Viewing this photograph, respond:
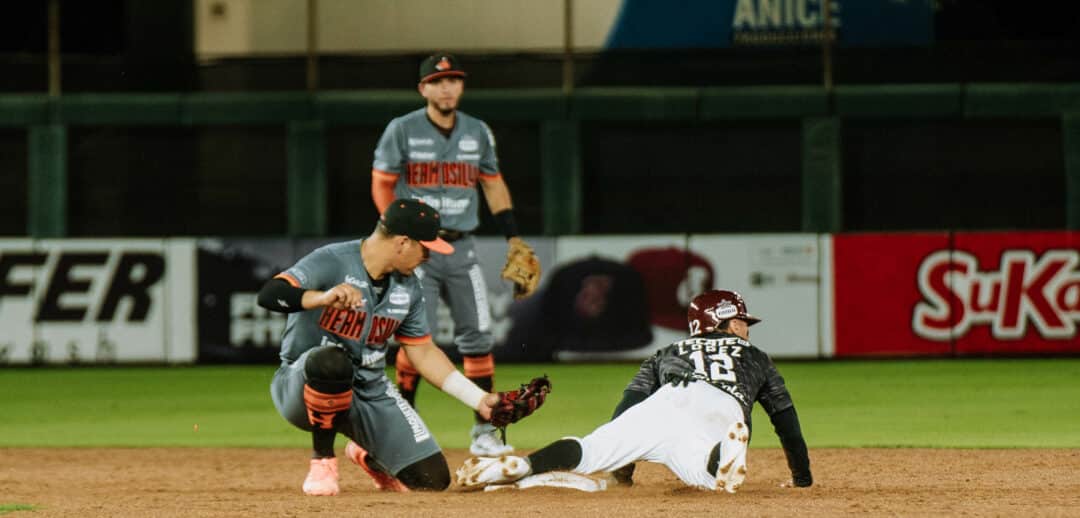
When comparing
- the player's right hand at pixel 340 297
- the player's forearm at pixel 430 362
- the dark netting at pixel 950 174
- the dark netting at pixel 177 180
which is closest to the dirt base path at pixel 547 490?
the player's forearm at pixel 430 362

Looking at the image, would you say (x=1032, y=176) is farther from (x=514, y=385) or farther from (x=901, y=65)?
(x=514, y=385)

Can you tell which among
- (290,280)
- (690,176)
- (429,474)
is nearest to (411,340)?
(429,474)

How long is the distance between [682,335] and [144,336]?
531cm

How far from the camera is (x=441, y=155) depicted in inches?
373

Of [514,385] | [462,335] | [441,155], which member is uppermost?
[441,155]

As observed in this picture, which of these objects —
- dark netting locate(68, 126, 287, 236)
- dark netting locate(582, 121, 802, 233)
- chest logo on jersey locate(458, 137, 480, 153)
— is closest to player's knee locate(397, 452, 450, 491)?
chest logo on jersey locate(458, 137, 480, 153)

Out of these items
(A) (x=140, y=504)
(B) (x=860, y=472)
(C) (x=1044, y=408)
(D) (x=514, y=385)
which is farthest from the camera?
(D) (x=514, y=385)

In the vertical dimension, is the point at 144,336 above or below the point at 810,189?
below

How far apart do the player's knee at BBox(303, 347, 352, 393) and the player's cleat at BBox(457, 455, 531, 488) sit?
2.11 feet

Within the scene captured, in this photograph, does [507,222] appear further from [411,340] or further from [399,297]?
[399,297]

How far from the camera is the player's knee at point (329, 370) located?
22.8 feet

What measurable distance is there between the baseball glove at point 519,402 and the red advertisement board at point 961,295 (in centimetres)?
→ 942

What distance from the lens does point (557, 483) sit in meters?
7.05

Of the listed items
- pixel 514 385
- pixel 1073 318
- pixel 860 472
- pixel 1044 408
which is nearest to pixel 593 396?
pixel 514 385
